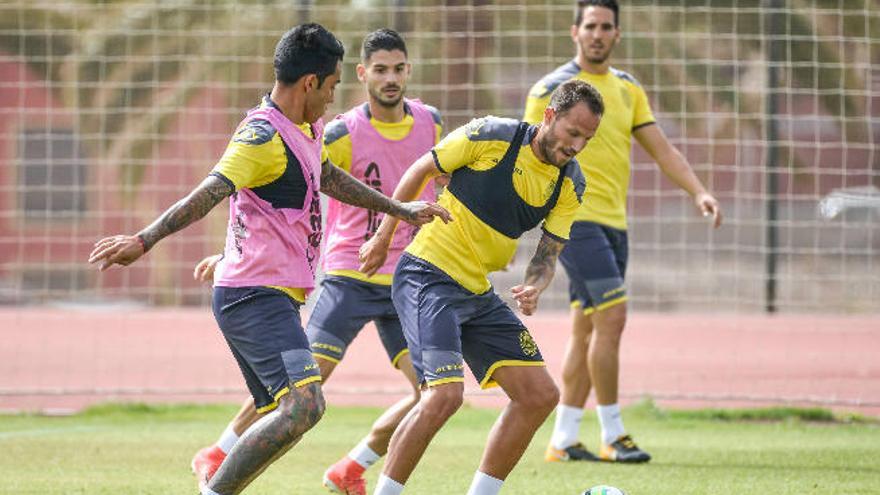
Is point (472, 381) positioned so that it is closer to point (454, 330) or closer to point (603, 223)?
point (603, 223)

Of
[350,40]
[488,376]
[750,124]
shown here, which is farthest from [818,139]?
[488,376]

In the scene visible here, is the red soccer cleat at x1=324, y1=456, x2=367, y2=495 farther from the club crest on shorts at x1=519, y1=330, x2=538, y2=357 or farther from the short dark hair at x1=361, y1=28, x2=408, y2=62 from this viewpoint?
the short dark hair at x1=361, y1=28, x2=408, y2=62

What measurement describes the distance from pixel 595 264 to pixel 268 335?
337 centimetres

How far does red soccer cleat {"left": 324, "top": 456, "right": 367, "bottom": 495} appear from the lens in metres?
7.69

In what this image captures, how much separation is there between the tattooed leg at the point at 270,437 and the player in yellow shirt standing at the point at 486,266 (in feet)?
1.94

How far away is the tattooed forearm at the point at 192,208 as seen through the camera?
552 centimetres

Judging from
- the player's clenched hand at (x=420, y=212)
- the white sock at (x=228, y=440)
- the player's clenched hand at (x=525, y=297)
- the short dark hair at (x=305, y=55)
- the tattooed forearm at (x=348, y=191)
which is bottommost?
the white sock at (x=228, y=440)

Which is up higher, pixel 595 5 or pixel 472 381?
pixel 595 5

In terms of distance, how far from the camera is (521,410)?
644cm

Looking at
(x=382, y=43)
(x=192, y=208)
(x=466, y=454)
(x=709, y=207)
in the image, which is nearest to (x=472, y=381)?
(x=466, y=454)

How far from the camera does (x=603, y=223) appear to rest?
29.7 feet

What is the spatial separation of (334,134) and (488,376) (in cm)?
190

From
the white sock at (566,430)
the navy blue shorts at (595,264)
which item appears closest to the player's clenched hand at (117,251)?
the navy blue shorts at (595,264)

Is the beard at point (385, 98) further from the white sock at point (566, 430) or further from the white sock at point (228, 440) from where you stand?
the white sock at point (566, 430)
